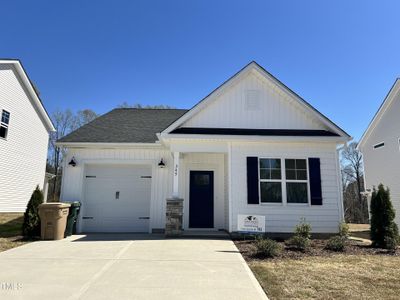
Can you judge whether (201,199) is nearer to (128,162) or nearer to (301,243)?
(128,162)

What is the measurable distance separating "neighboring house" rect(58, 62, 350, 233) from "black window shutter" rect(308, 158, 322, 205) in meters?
0.03

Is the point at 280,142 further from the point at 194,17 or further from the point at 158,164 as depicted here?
the point at 194,17

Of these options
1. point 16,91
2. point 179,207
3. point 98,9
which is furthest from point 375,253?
point 16,91

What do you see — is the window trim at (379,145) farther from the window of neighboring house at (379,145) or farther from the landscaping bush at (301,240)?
the landscaping bush at (301,240)

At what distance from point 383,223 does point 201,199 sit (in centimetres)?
618

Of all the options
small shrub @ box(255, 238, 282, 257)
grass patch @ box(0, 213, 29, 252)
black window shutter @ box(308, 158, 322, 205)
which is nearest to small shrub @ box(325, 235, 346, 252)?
small shrub @ box(255, 238, 282, 257)

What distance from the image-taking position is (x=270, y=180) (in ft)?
33.8

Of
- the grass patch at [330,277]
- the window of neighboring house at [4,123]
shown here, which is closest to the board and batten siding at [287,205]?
the grass patch at [330,277]

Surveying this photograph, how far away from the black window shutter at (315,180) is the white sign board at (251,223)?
6.65 feet

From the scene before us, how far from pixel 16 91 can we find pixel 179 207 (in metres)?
13.0

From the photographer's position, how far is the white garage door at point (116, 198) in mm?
11977

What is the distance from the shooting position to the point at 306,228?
27.4 feet

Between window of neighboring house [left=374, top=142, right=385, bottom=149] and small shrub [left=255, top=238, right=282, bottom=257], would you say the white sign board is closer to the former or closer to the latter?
small shrub [left=255, top=238, right=282, bottom=257]

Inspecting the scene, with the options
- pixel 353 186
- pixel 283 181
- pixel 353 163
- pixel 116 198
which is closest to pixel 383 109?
pixel 283 181
